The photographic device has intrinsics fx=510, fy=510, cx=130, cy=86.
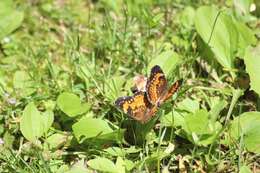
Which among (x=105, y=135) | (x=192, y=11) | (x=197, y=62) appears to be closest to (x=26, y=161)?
(x=105, y=135)

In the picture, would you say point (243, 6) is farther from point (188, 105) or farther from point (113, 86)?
point (113, 86)

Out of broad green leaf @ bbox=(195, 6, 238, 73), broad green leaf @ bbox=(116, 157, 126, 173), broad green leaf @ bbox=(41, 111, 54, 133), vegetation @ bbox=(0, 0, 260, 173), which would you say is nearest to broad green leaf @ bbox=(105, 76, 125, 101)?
vegetation @ bbox=(0, 0, 260, 173)

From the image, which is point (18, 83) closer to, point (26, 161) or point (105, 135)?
point (26, 161)

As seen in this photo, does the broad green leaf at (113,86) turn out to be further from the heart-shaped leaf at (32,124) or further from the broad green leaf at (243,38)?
the broad green leaf at (243,38)

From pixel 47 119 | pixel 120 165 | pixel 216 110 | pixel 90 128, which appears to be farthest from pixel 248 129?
pixel 47 119

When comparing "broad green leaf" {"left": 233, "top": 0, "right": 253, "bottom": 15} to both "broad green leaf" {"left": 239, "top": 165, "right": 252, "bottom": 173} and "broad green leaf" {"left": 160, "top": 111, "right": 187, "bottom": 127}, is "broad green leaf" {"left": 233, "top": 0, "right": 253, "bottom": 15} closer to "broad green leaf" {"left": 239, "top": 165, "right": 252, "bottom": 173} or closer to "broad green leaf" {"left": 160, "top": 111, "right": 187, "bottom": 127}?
"broad green leaf" {"left": 160, "top": 111, "right": 187, "bottom": 127}

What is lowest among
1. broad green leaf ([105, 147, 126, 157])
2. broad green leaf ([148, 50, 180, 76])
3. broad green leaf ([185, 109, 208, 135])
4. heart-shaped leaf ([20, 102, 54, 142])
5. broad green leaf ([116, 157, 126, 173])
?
broad green leaf ([116, 157, 126, 173])

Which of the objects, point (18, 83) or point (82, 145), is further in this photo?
point (18, 83)
